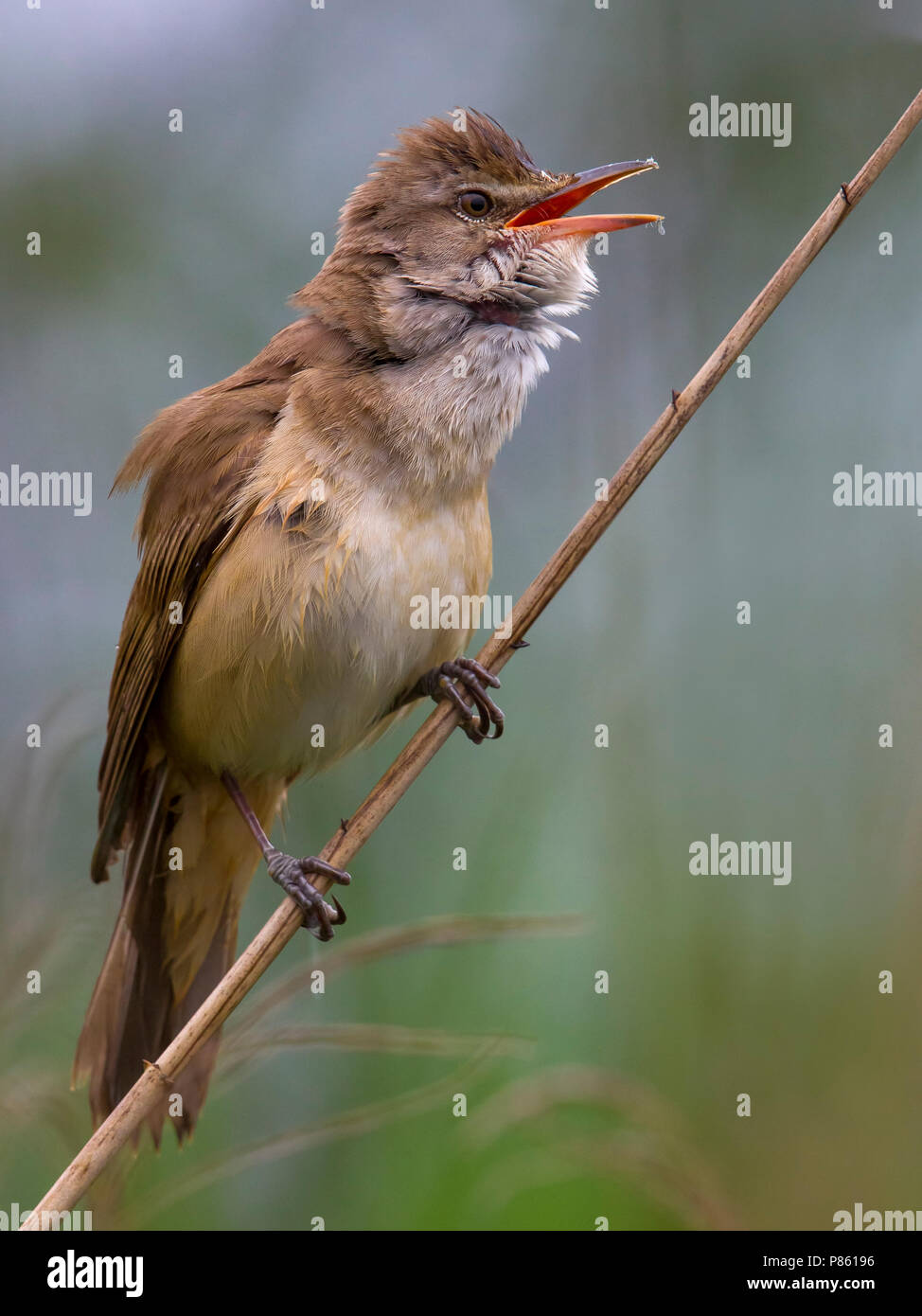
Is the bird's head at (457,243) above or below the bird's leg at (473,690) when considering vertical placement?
above

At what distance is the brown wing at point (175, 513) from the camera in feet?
9.49

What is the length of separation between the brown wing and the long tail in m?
0.12

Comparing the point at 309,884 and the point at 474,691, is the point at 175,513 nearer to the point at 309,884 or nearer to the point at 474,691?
the point at 474,691

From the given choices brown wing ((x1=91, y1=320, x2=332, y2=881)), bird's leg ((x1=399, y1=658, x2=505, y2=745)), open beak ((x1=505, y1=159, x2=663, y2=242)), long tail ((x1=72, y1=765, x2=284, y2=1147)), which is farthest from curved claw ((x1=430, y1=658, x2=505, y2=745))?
open beak ((x1=505, y1=159, x2=663, y2=242))

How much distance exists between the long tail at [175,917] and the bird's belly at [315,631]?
0.92 feet

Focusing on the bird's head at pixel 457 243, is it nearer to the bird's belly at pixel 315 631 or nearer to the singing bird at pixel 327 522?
the singing bird at pixel 327 522

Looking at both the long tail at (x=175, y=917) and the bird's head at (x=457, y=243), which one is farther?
the long tail at (x=175, y=917)

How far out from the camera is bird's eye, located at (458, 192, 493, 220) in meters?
2.98

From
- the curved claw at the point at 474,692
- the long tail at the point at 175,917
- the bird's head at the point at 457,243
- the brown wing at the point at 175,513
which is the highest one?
the bird's head at the point at 457,243

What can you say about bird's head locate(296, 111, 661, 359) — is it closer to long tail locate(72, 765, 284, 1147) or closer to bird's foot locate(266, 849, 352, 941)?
bird's foot locate(266, 849, 352, 941)

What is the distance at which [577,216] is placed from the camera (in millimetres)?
2855

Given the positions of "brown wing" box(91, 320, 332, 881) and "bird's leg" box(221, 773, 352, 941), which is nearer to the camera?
"bird's leg" box(221, 773, 352, 941)

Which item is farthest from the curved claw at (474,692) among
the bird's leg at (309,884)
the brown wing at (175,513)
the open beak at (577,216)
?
the open beak at (577,216)
